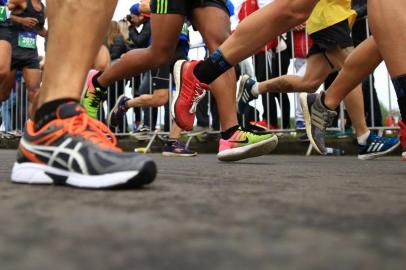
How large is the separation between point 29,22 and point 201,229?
4443mm

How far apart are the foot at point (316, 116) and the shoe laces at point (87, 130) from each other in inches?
66.5

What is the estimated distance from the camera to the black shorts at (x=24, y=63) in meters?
4.68

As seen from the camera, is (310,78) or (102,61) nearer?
(310,78)

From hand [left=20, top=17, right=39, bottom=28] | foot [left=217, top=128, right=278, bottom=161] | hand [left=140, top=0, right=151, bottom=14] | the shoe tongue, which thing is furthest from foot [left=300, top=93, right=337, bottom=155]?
hand [left=20, top=17, right=39, bottom=28]

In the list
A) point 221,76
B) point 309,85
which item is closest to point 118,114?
point 309,85

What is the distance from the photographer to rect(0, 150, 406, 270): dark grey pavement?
1.46 feet

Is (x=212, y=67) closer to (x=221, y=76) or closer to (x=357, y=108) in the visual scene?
(x=221, y=76)

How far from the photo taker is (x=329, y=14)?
330cm

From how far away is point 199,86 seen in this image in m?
2.28

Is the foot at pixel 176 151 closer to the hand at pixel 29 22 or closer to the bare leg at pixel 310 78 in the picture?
the bare leg at pixel 310 78

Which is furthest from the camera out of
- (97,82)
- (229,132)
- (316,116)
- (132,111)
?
(132,111)

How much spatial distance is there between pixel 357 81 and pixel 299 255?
2.22 m

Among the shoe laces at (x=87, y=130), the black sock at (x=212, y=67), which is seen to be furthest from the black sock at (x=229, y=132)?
the shoe laces at (x=87, y=130)

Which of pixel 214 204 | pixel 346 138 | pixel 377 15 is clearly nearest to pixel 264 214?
pixel 214 204
